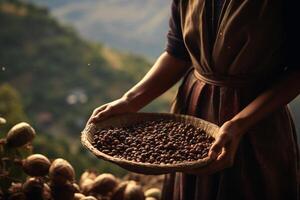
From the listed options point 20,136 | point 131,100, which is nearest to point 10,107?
point 20,136

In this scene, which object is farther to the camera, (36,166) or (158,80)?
(36,166)

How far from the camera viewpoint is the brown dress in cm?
110

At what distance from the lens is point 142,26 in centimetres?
310

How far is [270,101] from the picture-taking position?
111cm

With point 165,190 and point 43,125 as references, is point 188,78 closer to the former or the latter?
point 165,190

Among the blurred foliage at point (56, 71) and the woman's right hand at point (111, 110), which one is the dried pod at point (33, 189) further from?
the blurred foliage at point (56, 71)

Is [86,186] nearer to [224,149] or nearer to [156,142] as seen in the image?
[156,142]

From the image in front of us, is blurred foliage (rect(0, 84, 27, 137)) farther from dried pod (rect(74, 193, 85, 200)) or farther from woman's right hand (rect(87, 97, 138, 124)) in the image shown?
woman's right hand (rect(87, 97, 138, 124))

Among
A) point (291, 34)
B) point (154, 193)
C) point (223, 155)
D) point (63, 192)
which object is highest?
point (291, 34)

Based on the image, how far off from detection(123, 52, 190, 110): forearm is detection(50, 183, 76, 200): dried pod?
0.30 meters

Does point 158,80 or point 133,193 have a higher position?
point 158,80

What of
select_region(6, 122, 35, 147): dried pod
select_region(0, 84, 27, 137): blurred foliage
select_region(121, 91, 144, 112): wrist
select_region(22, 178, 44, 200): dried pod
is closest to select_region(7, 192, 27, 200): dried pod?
select_region(22, 178, 44, 200): dried pod

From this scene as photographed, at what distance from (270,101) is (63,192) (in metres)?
0.65

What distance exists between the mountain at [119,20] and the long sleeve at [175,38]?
1.60m
